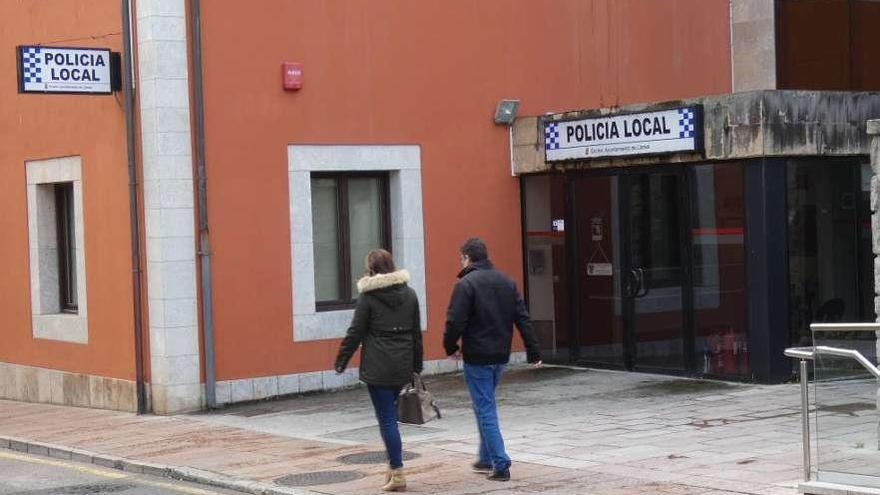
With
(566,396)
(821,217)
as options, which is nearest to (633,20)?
(821,217)

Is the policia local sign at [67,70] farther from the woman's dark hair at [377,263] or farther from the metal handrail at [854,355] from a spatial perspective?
the metal handrail at [854,355]

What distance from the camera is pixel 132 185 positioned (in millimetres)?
15062

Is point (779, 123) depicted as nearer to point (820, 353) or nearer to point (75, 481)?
point (820, 353)

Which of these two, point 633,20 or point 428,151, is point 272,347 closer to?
point 428,151

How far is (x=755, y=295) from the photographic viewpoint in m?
14.8

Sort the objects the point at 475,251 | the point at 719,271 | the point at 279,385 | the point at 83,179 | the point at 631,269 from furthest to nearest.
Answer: the point at 83,179 → the point at 631,269 → the point at 279,385 → the point at 719,271 → the point at 475,251

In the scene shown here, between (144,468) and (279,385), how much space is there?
12.7ft

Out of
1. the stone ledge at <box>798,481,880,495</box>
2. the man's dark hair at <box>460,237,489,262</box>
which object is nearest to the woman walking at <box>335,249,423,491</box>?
the man's dark hair at <box>460,237,489,262</box>

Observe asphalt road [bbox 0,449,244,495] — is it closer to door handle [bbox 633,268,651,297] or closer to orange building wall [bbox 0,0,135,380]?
orange building wall [bbox 0,0,135,380]

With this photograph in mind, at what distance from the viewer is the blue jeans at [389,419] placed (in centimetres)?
1003

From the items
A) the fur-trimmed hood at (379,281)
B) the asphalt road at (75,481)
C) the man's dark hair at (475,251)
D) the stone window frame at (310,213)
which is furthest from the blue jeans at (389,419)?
the stone window frame at (310,213)

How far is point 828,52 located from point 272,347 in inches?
343

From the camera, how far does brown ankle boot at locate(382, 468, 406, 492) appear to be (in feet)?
32.8

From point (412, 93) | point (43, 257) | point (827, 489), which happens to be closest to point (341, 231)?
point (412, 93)
